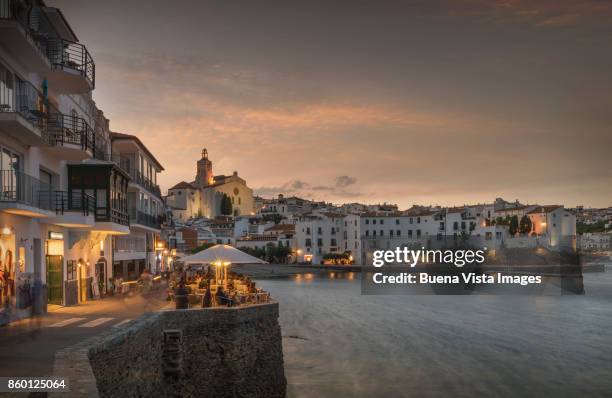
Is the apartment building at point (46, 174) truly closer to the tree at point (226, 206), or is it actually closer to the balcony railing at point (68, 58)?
the balcony railing at point (68, 58)


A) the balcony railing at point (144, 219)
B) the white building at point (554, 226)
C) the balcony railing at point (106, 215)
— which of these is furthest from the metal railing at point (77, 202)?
the white building at point (554, 226)

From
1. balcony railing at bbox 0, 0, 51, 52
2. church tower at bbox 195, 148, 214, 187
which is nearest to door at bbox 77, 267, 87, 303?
balcony railing at bbox 0, 0, 51, 52

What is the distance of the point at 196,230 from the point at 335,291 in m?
70.2

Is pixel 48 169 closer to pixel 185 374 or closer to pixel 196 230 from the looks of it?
pixel 185 374

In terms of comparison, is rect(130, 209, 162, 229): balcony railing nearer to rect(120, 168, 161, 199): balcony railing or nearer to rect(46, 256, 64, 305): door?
rect(120, 168, 161, 199): balcony railing

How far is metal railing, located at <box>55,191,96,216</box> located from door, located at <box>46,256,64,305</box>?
6.44 ft

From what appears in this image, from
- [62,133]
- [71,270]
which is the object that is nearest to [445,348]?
[71,270]

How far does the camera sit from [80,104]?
1048 inches

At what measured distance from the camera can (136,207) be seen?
38062 mm

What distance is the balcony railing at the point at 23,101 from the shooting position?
56.4ft

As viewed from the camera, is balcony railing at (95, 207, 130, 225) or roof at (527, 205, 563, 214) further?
roof at (527, 205, 563, 214)

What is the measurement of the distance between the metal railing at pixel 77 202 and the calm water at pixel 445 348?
34.4 ft

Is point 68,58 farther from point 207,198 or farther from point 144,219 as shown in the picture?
point 207,198

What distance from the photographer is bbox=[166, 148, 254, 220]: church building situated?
531 ft
